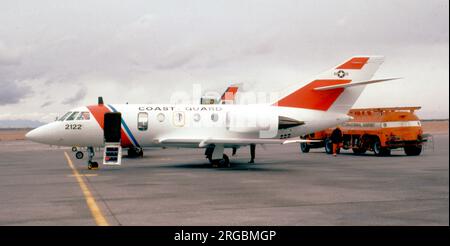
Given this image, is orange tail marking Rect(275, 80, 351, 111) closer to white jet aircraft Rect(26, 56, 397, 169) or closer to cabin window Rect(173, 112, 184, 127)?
white jet aircraft Rect(26, 56, 397, 169)

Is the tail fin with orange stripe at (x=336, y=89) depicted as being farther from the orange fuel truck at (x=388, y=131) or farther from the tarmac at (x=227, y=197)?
the orange fuel truck at (x=388, y=131)

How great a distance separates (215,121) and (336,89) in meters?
5.72

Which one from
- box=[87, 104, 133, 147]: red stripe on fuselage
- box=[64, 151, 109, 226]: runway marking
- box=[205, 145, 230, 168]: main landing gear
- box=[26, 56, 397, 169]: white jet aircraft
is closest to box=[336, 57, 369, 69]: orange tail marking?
box=[26, 56, 397, 169]: white jet aircraft

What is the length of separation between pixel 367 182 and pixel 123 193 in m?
7.61

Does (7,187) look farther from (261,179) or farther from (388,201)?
(388,201)

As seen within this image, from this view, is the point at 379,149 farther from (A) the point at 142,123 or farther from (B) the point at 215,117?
(A) the point at 142,123

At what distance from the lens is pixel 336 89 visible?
942 inches

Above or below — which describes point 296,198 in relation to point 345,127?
below

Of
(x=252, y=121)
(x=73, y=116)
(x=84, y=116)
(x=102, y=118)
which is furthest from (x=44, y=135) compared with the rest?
(x=252, y=121)

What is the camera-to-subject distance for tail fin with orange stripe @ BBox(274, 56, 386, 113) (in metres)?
24.0
